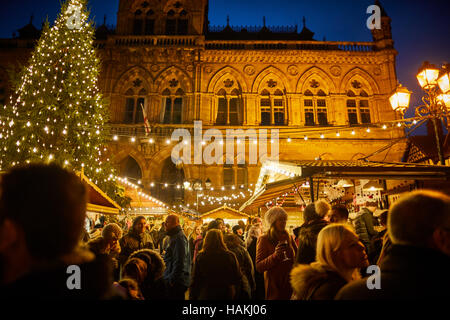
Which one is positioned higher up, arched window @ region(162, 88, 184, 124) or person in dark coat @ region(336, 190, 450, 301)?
arched window @ region(162, 88, 184, 124)

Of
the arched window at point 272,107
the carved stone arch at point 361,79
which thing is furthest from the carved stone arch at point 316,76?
the arched window at point 272,107

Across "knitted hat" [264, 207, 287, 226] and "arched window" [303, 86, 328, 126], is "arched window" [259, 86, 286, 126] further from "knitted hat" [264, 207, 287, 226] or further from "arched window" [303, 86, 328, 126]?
"knitted hat" [264, 207, 287, 226]

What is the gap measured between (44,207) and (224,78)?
18772 mm

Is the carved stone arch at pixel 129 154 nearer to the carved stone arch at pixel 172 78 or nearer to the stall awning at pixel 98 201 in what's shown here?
the carved stone arch at pixel 172 78

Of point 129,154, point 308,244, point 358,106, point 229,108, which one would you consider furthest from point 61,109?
point 358,106

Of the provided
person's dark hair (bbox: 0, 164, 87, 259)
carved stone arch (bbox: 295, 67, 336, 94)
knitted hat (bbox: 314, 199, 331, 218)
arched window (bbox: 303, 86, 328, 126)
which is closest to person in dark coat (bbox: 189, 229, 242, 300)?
knitted hat (bbox: 314, 199, 331, 218)

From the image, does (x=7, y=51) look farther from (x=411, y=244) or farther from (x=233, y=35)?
(x=411, y=244)

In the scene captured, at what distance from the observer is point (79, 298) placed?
97cm

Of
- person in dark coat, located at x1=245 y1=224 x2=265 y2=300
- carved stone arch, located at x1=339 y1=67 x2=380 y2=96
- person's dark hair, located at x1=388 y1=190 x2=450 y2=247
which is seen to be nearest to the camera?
person's dark hair, located at x1=388 y1=190 x2=450 y2=247

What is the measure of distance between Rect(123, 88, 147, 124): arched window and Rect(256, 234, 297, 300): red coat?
16.8 metres

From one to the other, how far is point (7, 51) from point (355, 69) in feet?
81.8

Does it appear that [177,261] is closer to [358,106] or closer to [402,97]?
[402,97]

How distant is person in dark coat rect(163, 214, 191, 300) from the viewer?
365 centimetres
